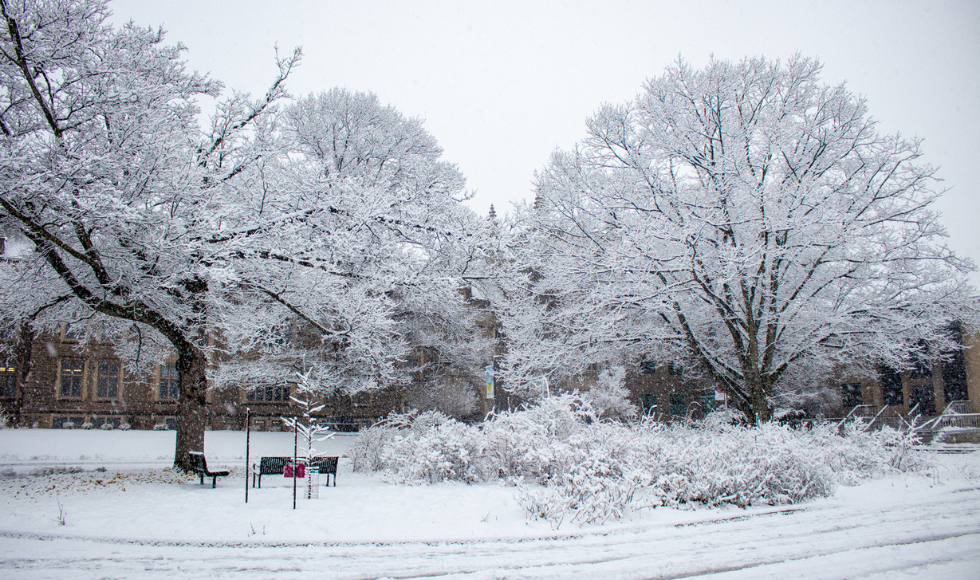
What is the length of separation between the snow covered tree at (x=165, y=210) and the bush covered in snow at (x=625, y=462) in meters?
3.22

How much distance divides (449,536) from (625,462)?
362 centimetres

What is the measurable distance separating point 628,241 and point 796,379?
36.4 feet

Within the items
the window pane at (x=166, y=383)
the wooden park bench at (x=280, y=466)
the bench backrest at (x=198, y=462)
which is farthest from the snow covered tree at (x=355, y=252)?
the window pane at (x=166, y=383)

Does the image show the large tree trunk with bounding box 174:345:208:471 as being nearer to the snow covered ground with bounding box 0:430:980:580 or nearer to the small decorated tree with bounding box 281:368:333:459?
the snow covered ground with bounding box 0:430:980:580

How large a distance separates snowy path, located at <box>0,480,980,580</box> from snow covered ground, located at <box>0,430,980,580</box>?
0.02m

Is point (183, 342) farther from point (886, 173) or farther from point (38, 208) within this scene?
point (886, 173)

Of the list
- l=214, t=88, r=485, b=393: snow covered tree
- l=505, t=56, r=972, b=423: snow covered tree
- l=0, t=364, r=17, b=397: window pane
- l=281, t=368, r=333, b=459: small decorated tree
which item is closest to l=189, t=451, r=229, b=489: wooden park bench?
l=281, t=368, r=333, b=459: small decorated tree

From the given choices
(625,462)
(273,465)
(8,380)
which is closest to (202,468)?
(273,465)

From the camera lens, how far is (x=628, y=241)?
41.4 ft

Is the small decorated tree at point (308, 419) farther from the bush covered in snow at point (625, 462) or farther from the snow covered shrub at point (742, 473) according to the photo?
the snow covered shrub at point (742, 473)

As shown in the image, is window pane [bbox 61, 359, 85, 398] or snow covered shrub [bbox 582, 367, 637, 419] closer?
snow covered shrub [bbox 582, 367, 637, 419]

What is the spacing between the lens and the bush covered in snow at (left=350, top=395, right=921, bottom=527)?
25.9ft

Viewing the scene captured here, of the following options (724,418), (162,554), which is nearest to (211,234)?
(162,554)

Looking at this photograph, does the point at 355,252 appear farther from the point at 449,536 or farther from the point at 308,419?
the point at 449,536
